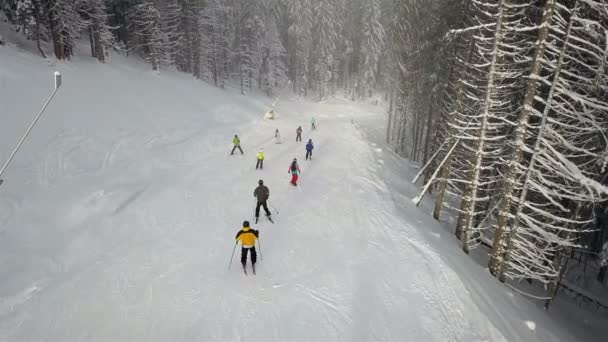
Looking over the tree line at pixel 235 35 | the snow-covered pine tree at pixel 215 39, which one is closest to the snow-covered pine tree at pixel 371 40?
the tree line at pixel 235 35

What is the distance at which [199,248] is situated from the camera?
9961 millimetres

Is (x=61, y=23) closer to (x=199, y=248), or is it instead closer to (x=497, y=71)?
(x=199, y=248)

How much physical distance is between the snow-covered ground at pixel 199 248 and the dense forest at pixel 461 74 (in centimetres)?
280

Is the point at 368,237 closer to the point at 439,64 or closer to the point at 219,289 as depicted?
the point at 219,289

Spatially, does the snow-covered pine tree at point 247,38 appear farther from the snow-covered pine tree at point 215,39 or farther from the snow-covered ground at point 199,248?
the snow-covered ground at point 199,248

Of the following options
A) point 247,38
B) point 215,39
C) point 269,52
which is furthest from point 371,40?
point 215,39

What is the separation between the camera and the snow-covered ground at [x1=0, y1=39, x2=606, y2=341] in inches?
288

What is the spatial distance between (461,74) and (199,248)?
45.2 feet

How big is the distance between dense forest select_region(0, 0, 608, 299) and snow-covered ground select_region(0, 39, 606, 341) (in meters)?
2.80

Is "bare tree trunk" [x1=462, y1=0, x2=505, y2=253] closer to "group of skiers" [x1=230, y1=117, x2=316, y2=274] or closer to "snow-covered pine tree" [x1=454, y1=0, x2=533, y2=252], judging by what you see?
"snow-covered pine tree" [x1=454, y1=0, x2=533, y2=252]

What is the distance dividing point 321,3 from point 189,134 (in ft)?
149

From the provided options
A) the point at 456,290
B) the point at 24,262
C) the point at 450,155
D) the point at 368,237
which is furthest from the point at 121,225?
the point at 450,155

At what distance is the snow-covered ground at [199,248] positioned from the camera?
7.32 m

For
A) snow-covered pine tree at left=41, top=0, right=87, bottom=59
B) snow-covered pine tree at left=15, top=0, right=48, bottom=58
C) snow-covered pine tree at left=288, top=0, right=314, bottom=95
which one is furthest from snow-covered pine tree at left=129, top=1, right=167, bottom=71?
snow-covered pine tree at left=288, top=0, right=314, bottom=95
